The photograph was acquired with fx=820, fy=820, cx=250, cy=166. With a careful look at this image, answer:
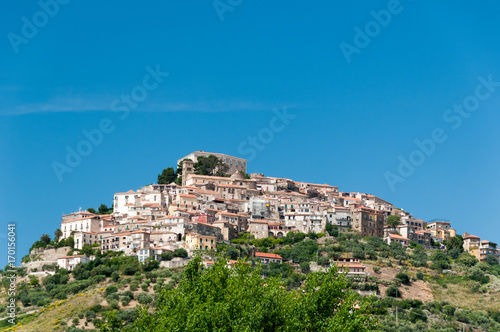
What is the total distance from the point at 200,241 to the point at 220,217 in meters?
7.86

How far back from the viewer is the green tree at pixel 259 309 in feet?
97.1

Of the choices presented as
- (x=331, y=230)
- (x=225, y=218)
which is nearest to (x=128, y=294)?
(x=225, y=218)

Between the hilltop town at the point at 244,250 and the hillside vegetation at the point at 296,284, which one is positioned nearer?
the hillside vegetation at the point at 296,284

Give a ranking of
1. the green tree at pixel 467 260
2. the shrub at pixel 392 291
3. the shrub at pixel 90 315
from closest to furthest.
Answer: the shrub at pixel 90 315 → the shrub at pixel 392 291 → the green tree at pixel 467 260

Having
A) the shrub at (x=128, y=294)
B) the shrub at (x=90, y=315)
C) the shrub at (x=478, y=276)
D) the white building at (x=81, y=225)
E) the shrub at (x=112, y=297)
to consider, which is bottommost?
the shrub at (x=90, y=315)

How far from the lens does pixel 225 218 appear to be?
287 ft

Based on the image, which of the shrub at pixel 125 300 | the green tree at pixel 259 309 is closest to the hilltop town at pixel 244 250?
the shrub at pixel 125 300

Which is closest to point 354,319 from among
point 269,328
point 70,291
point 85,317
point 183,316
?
point 269,328

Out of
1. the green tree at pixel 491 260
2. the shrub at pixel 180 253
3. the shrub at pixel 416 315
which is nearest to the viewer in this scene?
the shrub at pixel 416 315

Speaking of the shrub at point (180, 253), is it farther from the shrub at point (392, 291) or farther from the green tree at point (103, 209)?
the green tree at point (103, 209)

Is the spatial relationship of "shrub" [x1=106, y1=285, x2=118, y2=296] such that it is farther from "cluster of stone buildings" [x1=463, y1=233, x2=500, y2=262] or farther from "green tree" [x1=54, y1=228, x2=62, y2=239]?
"cluster of stone buildings" [x1=463, y1=233, x2=500, y2=262]

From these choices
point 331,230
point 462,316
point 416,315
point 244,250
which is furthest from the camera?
point 331,230

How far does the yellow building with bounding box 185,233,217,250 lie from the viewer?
79938 millimetres

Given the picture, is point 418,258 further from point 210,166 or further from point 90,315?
point 90,315
